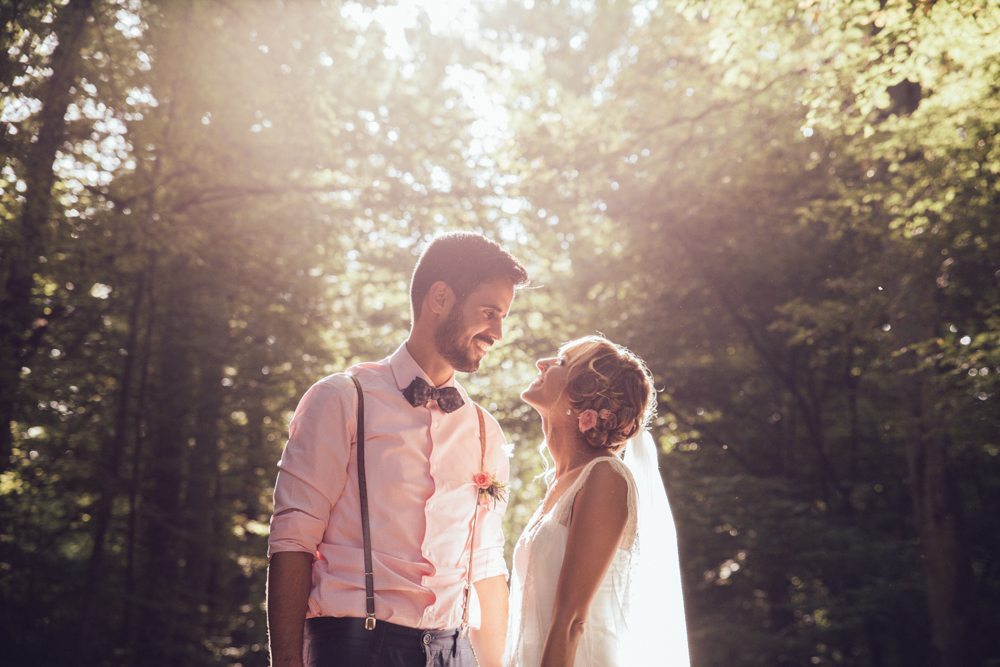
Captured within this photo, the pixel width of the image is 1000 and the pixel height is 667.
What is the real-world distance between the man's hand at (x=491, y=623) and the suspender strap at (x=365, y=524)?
62 centimetres

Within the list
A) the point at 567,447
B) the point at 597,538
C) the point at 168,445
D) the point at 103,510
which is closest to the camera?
the point at 597,538

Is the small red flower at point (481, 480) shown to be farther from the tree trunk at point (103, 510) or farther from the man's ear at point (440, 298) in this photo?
the tree trunk at point (103, 510)

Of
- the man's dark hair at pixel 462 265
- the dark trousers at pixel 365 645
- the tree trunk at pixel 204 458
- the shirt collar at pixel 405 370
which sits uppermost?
the tree trunk at pixel 204 458

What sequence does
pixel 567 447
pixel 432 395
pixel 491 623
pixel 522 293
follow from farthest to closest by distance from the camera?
pixel 522 293 → pixel 567 447 → pixel 491 623 → pixel 432 395

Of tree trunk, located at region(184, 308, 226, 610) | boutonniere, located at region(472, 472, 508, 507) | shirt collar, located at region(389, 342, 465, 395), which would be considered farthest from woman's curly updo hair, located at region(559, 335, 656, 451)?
tree trunk, located at region(184, 308, 226, 610)

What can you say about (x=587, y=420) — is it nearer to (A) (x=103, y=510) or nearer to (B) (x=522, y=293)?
(A) (x=103, y=510)

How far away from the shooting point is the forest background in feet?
29.2

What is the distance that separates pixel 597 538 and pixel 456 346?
0.82m

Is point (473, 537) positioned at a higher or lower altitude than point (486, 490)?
lower

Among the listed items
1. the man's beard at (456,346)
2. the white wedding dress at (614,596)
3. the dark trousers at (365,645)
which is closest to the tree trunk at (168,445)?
the white wedding dress at (614,596)

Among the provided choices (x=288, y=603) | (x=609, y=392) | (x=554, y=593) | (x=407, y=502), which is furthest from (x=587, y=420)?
(x=288, y=603)

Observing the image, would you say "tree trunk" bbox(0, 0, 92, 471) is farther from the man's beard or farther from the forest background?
the man's beard

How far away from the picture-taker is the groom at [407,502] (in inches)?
107

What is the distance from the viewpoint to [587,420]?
3641 millimetres
